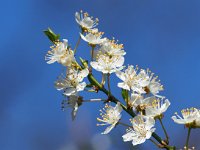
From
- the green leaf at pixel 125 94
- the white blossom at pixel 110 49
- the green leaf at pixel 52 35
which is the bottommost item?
the green leaf at pixel 125 94

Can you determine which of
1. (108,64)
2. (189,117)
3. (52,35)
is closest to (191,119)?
(189,117)

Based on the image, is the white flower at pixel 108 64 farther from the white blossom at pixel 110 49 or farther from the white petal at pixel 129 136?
the white petal at pixel 129 136

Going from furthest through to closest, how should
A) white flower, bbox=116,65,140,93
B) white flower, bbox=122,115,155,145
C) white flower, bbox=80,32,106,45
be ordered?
white flower, bbox=80,32,106,45 < white flower, bbox=116,65,140,93 < white flower, bbox=122,115,155,145

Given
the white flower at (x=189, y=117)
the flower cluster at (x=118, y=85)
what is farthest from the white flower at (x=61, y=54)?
the white flower at (x=189, y=117)

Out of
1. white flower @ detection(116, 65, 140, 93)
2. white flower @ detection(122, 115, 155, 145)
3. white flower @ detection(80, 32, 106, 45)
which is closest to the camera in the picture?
white flower @ detection(122, 115, 155, 145)

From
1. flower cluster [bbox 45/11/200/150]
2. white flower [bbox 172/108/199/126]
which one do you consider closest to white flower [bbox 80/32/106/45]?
flower cluster [bbox 45/11/200/150]

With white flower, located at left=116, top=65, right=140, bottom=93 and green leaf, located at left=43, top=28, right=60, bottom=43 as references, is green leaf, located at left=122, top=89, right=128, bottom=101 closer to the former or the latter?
white flower, located at left=116, top=65, right=140, bottom=93
